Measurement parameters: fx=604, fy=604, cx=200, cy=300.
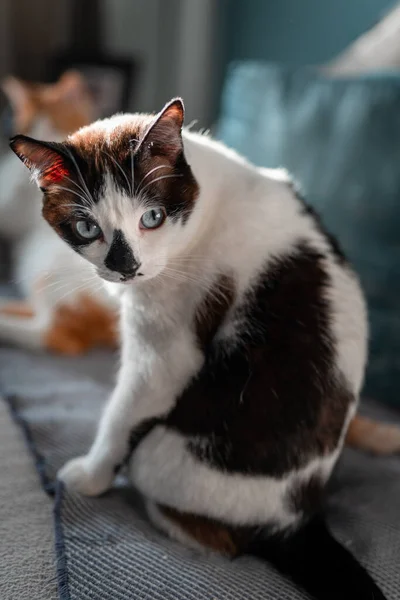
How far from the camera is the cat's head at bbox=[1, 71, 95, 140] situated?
1.53 meters

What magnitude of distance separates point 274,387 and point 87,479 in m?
0.31

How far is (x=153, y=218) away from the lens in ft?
2.47

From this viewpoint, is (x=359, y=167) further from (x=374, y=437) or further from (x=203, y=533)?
(x=203, y=533)

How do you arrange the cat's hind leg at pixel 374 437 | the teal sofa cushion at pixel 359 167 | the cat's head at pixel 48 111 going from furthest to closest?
the cat's head at pixel 48 111, the teal sofa cushion at pixel 359 167, the cat's hind leg at pixel 374 437

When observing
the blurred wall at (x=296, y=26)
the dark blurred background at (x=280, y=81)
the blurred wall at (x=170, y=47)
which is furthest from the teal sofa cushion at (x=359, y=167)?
the blurred wall at (x=170, y=47)

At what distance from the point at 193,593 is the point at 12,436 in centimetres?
43

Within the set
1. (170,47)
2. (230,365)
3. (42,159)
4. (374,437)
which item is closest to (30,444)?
(230,365)

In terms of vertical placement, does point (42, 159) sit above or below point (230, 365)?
above

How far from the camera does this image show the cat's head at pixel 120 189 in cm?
72

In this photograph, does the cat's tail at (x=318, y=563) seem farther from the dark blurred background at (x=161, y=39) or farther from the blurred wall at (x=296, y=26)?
the dark blurred background at (x=161, y=39)

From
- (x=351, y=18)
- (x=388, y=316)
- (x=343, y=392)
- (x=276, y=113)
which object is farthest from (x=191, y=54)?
(x=343, y=392)

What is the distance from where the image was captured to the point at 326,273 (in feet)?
2.75

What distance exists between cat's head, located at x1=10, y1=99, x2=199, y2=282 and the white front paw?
11.9 inches

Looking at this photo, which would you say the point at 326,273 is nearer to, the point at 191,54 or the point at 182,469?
the point at 182,469
